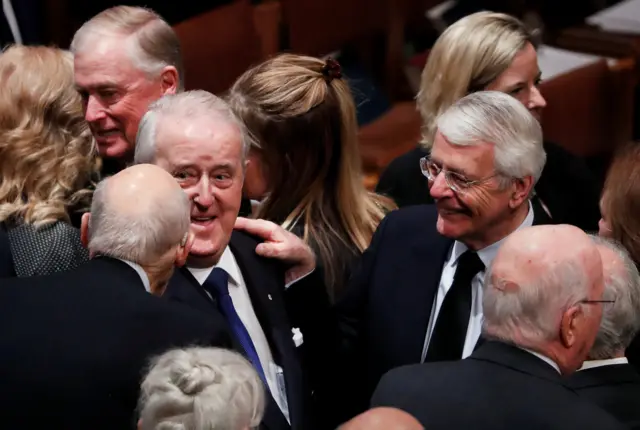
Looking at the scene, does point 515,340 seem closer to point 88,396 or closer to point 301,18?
point 88,396

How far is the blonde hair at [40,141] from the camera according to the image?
287 centimetres

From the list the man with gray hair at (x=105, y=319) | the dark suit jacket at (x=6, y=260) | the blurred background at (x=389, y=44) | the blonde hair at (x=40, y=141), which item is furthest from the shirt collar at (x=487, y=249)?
the blurred background at (x=389, y=44)

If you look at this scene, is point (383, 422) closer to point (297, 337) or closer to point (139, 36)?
point (297, 337)

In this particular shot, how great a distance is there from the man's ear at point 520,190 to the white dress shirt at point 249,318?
27.6 inches

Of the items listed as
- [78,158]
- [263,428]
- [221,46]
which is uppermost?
[78,158]

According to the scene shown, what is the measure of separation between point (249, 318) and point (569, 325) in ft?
2.70

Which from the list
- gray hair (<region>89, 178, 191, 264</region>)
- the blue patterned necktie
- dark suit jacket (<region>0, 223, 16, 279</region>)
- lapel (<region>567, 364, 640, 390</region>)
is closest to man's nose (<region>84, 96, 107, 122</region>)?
dark suit jacket (<region>0, 223, 16, 279</region>)

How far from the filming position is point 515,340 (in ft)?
7.31

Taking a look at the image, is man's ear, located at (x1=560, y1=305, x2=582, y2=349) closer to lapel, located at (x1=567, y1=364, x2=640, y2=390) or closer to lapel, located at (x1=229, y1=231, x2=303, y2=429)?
lapel, located at (x1=567, y1=364, x2=640, y2=390)

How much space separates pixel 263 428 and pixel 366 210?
848mm

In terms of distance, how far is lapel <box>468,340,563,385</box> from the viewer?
2.19 metres

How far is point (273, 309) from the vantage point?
108 inches

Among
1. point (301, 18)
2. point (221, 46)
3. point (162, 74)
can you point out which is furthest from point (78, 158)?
point (301, 18)

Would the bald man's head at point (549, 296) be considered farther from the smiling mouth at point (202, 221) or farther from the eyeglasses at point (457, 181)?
the smiling mouth at point (202, 221)
